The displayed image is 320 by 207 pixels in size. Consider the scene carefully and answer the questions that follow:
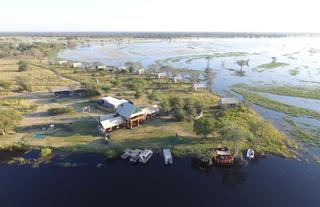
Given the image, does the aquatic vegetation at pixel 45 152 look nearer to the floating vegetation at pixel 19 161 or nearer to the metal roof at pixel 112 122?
the floating vegetation at pixel 19 161

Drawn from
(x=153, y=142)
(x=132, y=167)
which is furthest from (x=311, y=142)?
(x=132, y=167)

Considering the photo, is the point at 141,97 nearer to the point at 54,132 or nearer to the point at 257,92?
the point at 54,132

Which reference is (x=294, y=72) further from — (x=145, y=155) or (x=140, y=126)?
(x=145, y=155)

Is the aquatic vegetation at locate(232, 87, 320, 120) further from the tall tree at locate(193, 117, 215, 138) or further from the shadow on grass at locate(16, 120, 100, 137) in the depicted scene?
the shadow on grass at locate(16, 120, 100, 137)

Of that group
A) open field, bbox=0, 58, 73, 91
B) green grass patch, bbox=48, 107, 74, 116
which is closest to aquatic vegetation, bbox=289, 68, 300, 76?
open field, bbox=0, 58, 73, 91

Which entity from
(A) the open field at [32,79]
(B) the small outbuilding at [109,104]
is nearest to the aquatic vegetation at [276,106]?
(B) the small outbuilding at [109,104]

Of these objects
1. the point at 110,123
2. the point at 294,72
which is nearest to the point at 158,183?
the point at 110,123
